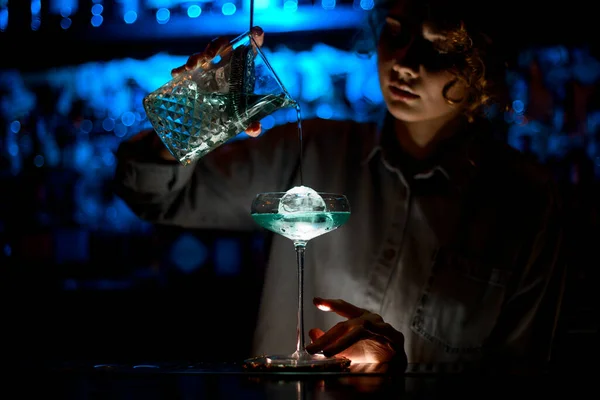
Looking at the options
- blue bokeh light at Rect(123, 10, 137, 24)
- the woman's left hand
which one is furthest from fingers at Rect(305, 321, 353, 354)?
blue bokeh light at Rect(123, 10, 137, 24)

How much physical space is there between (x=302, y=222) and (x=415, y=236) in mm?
769

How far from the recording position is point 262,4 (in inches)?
123

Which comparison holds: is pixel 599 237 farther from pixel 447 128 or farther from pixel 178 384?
pixel 178 384

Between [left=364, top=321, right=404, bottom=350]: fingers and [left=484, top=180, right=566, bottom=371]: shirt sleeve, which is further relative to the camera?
[left=484, top=180, right=566, bottom=371]: shirt sleeve

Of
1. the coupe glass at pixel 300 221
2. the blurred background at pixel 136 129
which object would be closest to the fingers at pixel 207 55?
the coupe glass at pixel 300 221

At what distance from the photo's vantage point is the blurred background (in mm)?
3166

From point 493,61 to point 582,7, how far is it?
56.9 inches

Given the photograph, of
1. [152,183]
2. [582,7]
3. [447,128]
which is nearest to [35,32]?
[152,183]

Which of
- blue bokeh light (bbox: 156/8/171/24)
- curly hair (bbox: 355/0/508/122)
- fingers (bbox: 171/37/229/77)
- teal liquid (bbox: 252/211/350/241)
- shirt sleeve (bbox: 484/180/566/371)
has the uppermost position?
blue bokeh light (bbox: 156/8/171/24)

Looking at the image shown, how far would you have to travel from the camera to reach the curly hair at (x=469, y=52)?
176 centimetres

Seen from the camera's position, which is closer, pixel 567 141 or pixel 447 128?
pixel 447 128

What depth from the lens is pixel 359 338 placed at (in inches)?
50.1

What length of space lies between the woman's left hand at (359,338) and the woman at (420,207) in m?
0.51

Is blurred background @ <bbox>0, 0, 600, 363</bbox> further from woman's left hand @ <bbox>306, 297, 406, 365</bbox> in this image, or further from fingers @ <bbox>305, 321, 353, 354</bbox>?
fingers @ <bbox>305, 321, 353, 354</bbox>
